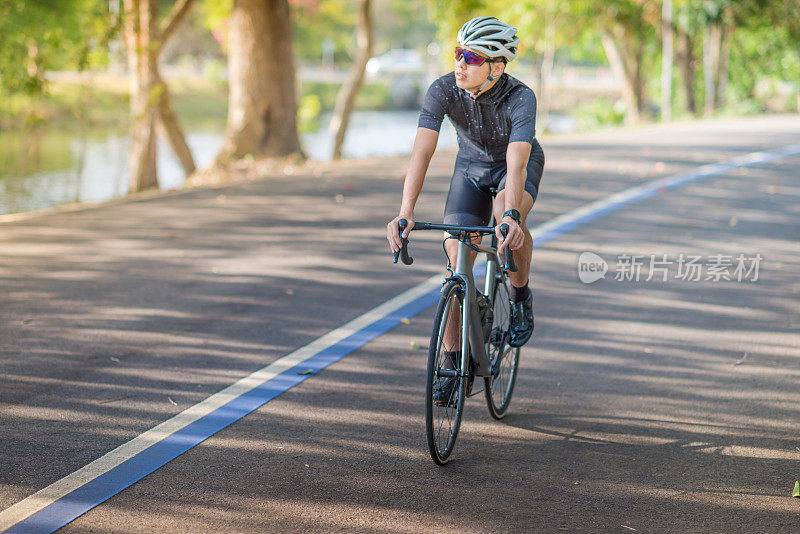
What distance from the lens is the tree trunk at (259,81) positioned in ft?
57.6

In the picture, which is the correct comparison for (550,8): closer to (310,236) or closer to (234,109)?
(234,109)

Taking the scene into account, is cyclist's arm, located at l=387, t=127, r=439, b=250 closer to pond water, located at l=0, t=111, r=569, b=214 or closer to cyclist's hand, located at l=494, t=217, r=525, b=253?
cyclist's hand, located at l=494, t=217, r=525, b=253

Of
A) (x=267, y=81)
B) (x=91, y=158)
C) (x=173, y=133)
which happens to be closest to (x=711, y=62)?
(x=91, y=158)

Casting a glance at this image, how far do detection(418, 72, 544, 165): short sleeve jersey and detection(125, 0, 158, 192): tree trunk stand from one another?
1318cm

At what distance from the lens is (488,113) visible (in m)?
4.57

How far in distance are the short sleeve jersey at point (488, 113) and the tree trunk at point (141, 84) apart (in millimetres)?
13180

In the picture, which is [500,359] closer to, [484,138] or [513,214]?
[513,214]

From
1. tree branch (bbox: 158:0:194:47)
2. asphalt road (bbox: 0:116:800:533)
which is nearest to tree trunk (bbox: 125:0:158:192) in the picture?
tree branch (bbox: 158:0:194:47)

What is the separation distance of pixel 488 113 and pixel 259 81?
45.8ft

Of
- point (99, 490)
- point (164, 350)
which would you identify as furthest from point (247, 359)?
point (99, 490)

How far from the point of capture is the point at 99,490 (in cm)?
392

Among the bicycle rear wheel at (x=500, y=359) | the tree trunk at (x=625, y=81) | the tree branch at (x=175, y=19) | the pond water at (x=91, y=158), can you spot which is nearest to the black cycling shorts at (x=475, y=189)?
the bicycle rear wheel at (x=500, y=359)

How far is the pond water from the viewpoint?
18.2 meters

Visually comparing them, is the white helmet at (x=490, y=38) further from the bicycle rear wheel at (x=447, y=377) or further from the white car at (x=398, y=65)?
the white car at (x=398, y=65)
